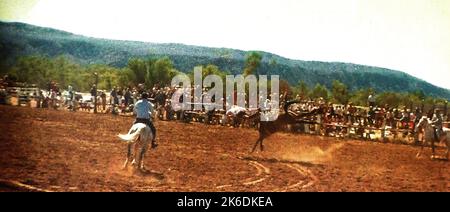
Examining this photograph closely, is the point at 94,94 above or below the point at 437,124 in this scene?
above

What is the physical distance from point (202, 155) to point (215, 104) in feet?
29.6

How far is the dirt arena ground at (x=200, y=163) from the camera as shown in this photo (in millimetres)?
9586

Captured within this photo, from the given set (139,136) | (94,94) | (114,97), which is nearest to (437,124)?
(139,136)

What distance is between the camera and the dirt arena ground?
31.4 feet

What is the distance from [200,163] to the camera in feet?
38.8

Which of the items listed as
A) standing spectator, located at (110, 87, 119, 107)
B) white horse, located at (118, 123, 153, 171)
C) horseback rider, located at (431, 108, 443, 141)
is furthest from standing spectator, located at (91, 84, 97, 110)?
horseback rider, located at (431, 108, 443, 141)

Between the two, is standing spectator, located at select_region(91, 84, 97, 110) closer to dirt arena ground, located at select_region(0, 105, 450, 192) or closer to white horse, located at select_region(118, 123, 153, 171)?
dirt arena ground, located at select_region(0, 105, 450, 192)

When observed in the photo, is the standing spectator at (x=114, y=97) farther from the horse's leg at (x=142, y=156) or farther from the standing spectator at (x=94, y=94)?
the horse's leg at (x=142, y=156)

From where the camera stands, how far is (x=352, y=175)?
11703 millimetres

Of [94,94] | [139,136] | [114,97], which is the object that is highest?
[94,94]

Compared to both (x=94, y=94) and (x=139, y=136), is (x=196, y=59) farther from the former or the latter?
(x=139, y=136)
